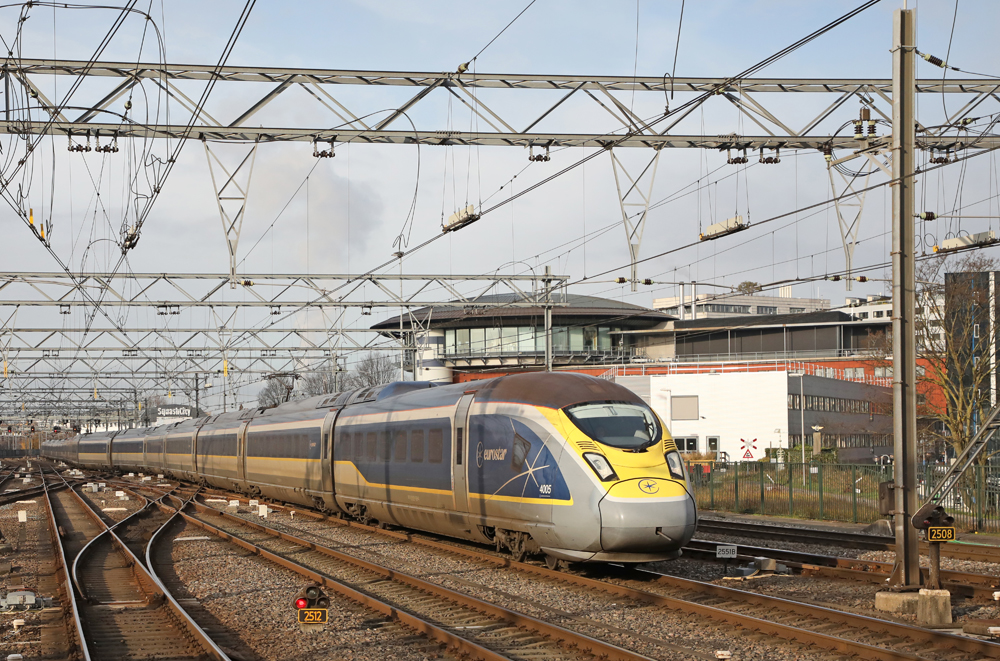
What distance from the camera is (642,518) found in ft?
44.4

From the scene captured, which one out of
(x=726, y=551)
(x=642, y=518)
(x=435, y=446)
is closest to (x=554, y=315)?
(x=435, y=446)

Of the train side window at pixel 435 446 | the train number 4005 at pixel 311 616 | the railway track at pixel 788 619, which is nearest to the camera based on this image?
the railway track at pixel 788 619

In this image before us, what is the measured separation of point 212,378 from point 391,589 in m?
71.9

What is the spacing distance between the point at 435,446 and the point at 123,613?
6.70 m

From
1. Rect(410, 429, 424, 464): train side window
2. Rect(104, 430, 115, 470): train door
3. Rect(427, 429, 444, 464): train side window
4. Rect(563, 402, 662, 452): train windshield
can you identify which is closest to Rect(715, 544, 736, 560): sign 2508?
Rect(563, 402, 662, 452): train windshield

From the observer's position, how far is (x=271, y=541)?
21844 millimetres

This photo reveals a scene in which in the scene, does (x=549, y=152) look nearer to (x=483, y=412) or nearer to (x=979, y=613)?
(x=483, y=412)

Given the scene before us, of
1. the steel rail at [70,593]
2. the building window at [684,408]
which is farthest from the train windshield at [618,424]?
the building window at [684,408]

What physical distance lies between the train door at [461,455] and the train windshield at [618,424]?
296cm

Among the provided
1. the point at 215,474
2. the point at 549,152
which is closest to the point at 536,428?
the point at 549,152

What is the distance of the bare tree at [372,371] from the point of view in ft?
341

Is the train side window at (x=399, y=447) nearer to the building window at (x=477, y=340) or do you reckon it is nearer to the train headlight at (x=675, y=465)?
the train headlight at (x=675, y=465)

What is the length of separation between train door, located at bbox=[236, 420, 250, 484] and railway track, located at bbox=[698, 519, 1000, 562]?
18.7m

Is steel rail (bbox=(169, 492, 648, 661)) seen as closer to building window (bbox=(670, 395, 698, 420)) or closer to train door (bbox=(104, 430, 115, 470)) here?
building window (bbox=(670, 395, 698, 420))
